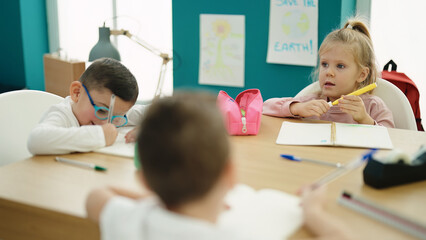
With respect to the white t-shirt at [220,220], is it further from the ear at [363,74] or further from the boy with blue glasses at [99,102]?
the ear at [363,74]

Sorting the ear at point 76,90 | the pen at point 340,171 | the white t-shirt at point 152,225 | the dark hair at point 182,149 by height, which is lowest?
the pen at point 340,171

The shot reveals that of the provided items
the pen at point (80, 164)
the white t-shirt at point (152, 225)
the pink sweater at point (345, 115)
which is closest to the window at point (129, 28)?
the pink sweater at point (345, 115)

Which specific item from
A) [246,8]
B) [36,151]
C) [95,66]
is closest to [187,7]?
[246,8]

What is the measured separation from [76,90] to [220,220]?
0.81 m

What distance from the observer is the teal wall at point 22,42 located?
346 centimetres

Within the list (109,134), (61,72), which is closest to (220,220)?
(109,134)

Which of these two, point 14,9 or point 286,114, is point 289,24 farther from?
point 14,9

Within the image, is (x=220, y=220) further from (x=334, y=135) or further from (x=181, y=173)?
(x=334, y=135)

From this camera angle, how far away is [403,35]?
255 cm

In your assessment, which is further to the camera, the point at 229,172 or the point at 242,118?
the point at 242,118

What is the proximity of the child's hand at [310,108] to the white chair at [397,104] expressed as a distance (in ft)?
1.17

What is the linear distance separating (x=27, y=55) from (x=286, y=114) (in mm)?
2685

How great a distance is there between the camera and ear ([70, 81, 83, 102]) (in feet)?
4.50

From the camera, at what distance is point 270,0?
265cm
